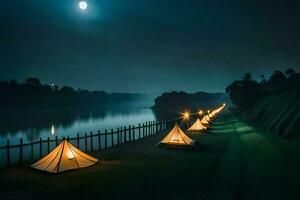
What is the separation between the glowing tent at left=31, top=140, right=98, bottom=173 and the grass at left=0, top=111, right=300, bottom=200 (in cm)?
49

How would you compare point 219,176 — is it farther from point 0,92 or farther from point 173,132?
point 0,92

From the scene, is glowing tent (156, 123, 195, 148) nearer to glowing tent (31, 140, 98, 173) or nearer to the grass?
the grass

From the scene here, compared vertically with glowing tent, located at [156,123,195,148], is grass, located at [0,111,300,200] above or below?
below

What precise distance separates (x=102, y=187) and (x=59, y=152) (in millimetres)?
4847

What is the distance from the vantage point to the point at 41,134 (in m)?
54.3

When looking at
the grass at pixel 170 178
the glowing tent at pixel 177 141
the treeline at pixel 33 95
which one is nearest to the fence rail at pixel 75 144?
the grass at pixel 170 178

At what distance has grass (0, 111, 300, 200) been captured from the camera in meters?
11.4

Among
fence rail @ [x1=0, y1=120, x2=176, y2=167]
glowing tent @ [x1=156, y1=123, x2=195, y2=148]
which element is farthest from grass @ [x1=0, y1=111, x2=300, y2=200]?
fence rail @ [x1=0, y1=120, x2=176, y2=167]

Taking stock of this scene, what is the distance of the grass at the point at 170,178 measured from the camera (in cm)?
A: 1141

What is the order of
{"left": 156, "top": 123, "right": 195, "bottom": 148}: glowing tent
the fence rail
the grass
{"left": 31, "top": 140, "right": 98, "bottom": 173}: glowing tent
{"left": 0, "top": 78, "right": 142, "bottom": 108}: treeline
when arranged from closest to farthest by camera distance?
the grass, {"left": 31, "top": 140, "right": 98, "bottom": 173}: glowing tent, the fence rail, {"left": 156, "top": 123, "right": 195, "bottom": 148}: glowing tent, {"left": 0, "top": 78, "right": 142, "bottom": 108}: treeline

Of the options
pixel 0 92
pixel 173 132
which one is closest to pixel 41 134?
pixel 173 132

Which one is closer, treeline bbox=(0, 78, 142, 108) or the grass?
the grass

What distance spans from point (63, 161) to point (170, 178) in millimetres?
6093

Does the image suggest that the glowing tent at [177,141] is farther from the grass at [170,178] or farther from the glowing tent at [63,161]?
the glowing tent at [63,161]
